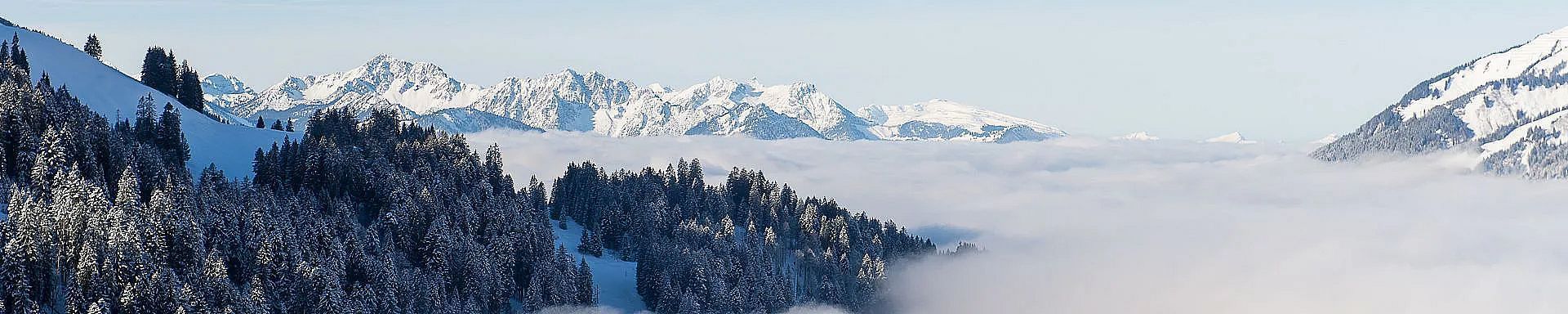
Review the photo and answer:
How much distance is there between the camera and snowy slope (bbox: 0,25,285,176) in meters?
149

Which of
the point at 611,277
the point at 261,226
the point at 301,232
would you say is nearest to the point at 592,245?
the point at 611,277

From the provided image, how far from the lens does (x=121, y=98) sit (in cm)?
15862

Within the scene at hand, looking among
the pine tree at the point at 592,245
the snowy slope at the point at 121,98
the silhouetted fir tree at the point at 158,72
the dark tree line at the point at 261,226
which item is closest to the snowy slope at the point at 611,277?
the pine tree at the point at 592,245

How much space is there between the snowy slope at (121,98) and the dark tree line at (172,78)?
1278cm

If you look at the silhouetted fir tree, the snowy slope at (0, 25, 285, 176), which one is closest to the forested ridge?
the snowy slope at (0, 25, 285, 176)

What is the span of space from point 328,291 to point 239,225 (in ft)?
29.2

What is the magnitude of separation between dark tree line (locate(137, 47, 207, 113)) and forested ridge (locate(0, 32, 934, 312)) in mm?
23259

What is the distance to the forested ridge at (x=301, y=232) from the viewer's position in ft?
296

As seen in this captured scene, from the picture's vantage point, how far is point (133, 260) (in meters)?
91.6

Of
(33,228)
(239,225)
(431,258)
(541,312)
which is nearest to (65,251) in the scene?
(33,228)

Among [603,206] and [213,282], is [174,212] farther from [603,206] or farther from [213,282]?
[603,206]

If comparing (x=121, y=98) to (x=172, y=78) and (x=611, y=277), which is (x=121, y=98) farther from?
(x=611, y=277)

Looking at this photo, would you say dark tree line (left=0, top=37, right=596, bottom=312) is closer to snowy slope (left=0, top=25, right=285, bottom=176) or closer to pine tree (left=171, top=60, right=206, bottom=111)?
snowy slope (left=0, top=25, right=285, bottom=176)

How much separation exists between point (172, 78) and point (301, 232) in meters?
92.7
